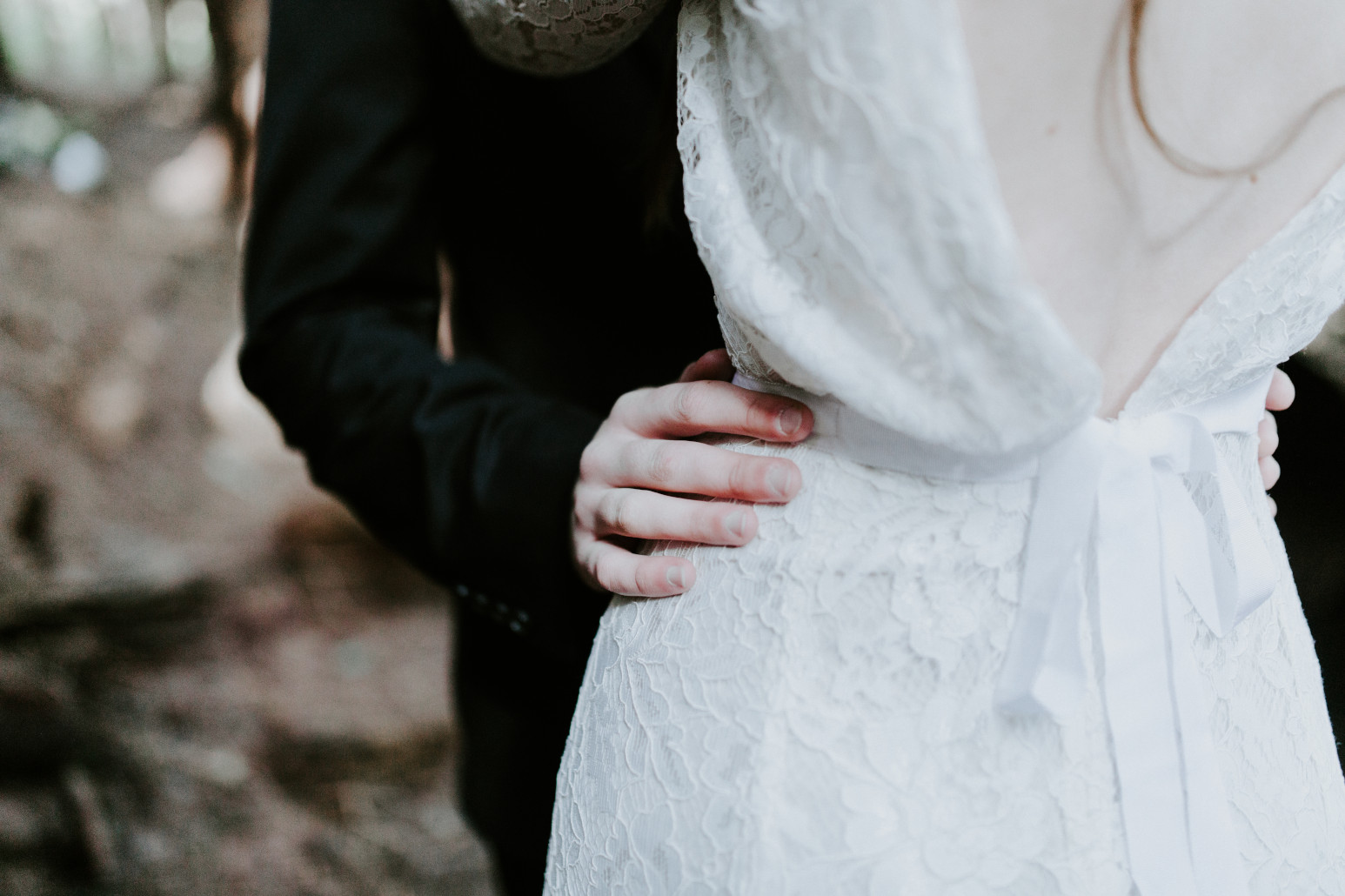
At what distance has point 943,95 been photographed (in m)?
0.35

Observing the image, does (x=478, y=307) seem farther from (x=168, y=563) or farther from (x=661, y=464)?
(x=168, y=563)

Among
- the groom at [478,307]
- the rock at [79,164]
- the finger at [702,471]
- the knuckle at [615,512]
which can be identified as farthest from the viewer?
the rock at [79,164]

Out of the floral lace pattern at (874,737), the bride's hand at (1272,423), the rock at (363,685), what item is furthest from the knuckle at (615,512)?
the rock at (363,685)

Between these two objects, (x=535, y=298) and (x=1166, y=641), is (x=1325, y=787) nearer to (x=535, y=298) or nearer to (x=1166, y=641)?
(x=1166, y=641)

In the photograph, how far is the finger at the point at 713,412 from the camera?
48 centimetres

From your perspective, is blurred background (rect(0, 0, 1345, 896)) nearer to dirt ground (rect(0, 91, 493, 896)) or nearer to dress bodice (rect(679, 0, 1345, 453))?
dirt ground (rect(0, 91, 493, 896))

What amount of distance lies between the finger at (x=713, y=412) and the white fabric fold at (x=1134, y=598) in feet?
0.06

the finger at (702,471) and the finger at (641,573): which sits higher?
the finger at (702,471)

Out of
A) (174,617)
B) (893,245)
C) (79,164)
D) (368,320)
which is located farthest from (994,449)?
(79,164)

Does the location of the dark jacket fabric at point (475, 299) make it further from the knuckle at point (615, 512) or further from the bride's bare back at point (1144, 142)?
the bride's bare back at point (1144, 142)

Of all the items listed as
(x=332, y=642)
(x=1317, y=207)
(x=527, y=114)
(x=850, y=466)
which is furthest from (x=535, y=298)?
(x=332, y=642)

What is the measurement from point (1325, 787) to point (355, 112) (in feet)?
3.20

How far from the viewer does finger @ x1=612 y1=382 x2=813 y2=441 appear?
0.48 m

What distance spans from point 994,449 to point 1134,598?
13cm
